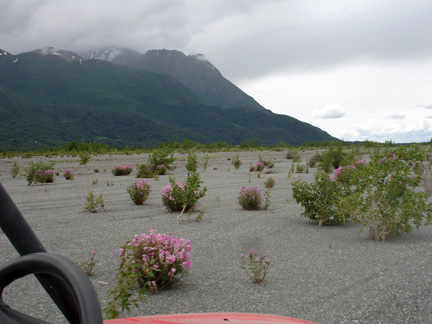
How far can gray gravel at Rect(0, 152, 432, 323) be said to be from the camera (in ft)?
12.4

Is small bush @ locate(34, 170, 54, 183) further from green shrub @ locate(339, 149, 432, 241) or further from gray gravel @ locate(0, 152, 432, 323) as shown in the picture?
green shrub @ locate(339, 149, 432, 241)

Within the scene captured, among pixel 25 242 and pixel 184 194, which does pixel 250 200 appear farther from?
pixel 25 242

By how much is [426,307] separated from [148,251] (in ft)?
9.11

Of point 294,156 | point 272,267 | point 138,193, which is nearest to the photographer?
point 272,267

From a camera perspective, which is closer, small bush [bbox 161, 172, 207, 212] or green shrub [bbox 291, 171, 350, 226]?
green shrub [bbox 291, 171, 350, 226]

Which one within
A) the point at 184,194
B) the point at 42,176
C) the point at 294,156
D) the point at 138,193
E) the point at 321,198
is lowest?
the point at 42,176

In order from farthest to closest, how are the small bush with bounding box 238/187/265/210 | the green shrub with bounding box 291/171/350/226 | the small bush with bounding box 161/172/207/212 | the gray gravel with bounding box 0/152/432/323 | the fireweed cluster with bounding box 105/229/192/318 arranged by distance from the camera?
the small bush with bounding box 238/187/265/210
the small bush with bounding box 161/172/207/212
the green shrub with bounding box 291/171/350/226
the fireweed cluster with bounding box 105/229/192/318
the gray gravel with bounding box 0/152/432/323

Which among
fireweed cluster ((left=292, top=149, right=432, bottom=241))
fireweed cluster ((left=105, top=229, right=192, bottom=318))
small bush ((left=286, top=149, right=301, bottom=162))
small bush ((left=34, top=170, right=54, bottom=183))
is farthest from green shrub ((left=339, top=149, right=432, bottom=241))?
small bush ((left=286, top=149, right=301, bottom=162))

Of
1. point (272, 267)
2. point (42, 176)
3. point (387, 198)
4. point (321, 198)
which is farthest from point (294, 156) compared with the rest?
point (272, 267)

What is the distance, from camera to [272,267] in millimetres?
5047

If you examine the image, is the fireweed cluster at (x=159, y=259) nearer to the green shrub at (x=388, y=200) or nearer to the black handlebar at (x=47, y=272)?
the green shrub at (x=388, y=200)

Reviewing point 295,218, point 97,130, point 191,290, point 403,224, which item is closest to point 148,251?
point 191,290

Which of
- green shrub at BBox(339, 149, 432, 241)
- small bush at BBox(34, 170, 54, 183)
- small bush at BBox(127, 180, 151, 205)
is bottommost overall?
small bush at BBox(34, 170, 54, 183)

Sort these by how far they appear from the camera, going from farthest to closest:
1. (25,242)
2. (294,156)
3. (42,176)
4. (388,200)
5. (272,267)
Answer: (294,156) → (42,176) → (388,200) → (272,267) → (25,242)
